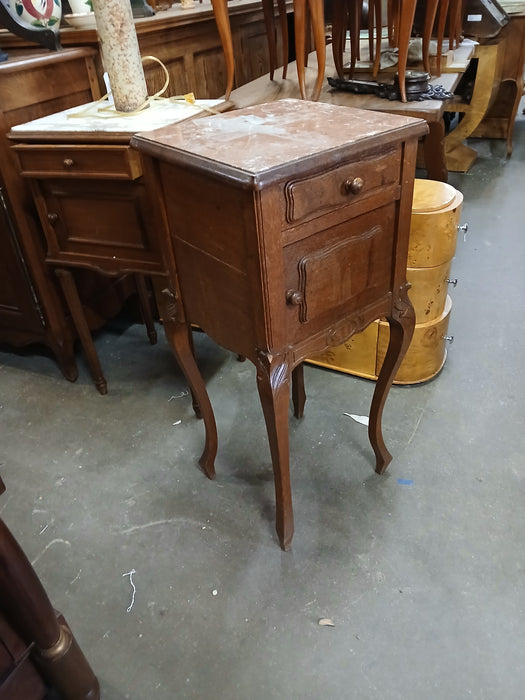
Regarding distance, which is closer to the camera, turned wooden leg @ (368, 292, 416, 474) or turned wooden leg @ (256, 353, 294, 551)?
turned wooden leg @ (256, 353, 294, 551)

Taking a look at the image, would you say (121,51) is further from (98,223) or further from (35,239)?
(35,239)

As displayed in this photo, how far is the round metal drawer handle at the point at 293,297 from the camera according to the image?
0.94 metres

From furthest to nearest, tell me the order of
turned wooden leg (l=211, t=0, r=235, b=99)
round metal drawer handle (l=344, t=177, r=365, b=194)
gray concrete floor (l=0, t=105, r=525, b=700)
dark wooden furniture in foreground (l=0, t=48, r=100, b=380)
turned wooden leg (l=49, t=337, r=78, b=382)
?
turned wooden leg (l=49, t=337, r=78, b=382) → turned wooden leg (l=211, t=0, r=235, b=99) → dark wooden furniture in foreground (l=0, t=48, r=100, b=380) → gray concrete floor (l=0, t=105, r=525, b=700) → round metal drawer handle (l=344, t=177, r=365, b=194)

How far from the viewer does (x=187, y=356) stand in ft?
4.33

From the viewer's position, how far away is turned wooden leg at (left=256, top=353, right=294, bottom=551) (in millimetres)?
989

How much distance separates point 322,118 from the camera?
1024mm

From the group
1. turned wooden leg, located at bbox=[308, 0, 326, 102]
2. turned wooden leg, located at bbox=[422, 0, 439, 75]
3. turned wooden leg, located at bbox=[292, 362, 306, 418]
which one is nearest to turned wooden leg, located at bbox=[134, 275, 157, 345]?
turned wooden leg, located at bbox=[292, 362, 306, 418]

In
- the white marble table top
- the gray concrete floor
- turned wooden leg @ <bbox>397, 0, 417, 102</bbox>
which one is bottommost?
the gray concrete floor


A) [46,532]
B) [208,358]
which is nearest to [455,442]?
[208,358]

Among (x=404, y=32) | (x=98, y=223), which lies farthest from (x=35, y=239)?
(x=404, y=32)

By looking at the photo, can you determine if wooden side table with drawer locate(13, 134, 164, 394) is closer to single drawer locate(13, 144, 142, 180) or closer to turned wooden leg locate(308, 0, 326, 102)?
single drawer locate(13, 144, 142, 180)

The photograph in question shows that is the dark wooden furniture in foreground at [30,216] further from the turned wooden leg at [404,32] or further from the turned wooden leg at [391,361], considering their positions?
the turned wooden leg at [391,361]

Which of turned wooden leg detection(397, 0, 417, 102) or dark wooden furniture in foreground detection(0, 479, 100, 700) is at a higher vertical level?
turned wooden leg detection(397, 0, 417, 102)

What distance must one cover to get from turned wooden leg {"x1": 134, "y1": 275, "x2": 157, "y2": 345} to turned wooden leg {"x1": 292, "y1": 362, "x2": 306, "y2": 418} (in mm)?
706
